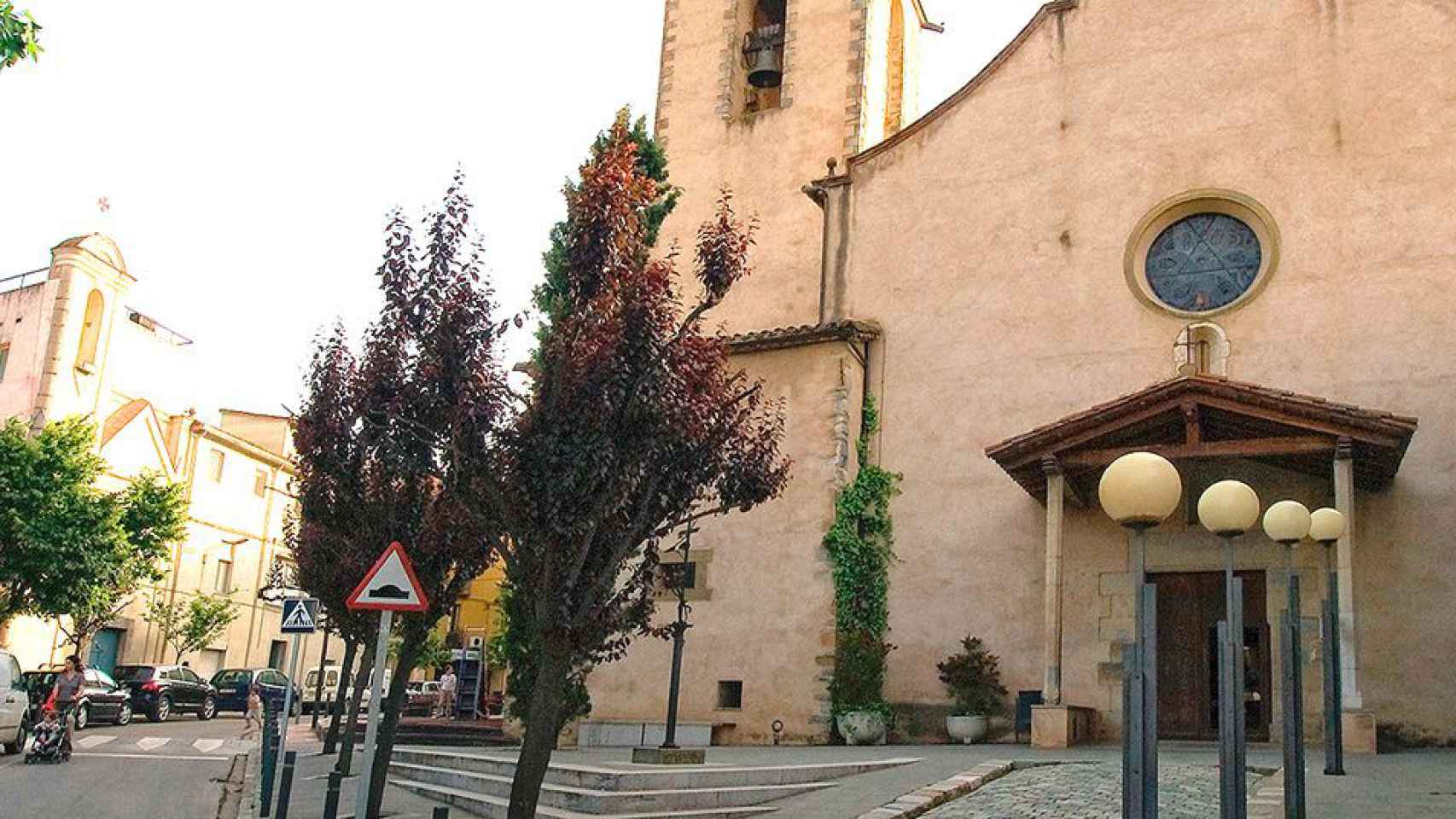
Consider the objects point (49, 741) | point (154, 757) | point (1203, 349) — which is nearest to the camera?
point (49, 741)

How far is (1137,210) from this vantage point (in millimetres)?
17562

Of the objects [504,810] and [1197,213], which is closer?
[504,810]

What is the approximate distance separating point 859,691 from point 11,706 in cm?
1108

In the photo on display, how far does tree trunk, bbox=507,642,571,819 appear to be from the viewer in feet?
27.8

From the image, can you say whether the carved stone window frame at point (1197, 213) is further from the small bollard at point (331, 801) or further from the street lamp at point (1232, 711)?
the small bollard at point (331, 801)

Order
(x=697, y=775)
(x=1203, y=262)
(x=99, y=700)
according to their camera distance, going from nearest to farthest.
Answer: (x=697, y=775) → (x=1203, y=262) → (x=99, y=700)

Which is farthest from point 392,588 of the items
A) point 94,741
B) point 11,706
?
point 94,741

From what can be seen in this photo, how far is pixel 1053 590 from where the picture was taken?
15258 millimetres

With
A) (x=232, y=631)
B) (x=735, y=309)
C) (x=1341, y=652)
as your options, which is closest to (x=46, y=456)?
(x=232, y=631)

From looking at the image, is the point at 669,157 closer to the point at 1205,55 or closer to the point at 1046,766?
the point at 1205,55

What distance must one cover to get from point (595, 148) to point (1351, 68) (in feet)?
31.8

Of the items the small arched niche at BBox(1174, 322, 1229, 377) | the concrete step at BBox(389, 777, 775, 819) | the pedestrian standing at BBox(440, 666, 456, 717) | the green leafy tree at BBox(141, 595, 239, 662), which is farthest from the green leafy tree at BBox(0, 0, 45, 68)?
the green leafy tree at BBox(141, 595, 239, 662)

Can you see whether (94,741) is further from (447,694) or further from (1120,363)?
(1120,363)

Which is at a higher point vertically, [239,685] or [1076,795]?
[1076,795]
